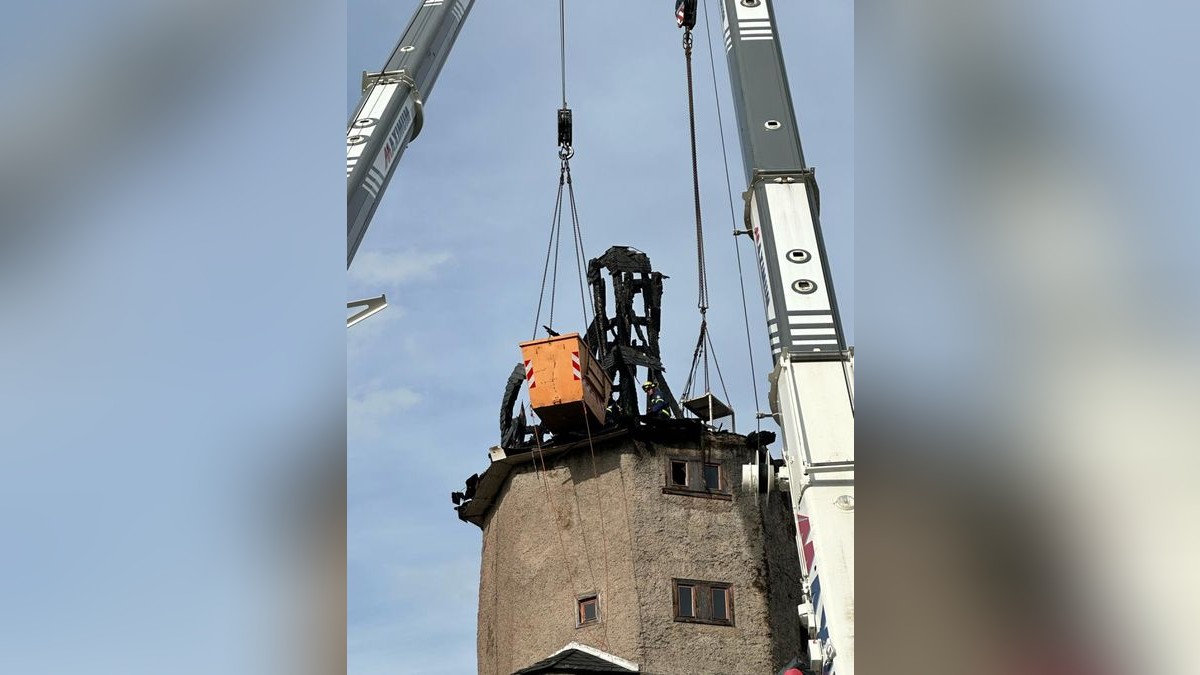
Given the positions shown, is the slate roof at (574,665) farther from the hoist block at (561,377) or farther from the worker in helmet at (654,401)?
the worker in helmet at (654,401)

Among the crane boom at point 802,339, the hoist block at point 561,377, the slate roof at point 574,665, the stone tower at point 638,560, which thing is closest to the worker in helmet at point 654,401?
the stone tower at point 638,560

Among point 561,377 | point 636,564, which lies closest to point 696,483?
point 636,564

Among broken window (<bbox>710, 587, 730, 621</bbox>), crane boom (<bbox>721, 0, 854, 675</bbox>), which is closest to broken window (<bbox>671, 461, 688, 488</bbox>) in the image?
broken window (<bbox>710, 587, 730, 621</bbox>)

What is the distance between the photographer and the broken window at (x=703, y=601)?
27.7m

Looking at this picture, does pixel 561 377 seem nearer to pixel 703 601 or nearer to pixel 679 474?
pixel 679 474

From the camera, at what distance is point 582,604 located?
28031 mm

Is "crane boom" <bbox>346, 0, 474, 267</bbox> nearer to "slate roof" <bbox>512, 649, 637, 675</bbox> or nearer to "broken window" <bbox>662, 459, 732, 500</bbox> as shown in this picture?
"broken window" <bbox>662, 459, 732, 500</bbox>

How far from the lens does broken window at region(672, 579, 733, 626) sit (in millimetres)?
27656

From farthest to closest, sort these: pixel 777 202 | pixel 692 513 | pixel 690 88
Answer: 1. pixel 692 513
2. pixel 690 88
3. pixel 777 202

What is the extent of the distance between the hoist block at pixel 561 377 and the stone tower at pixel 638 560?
1791mm
